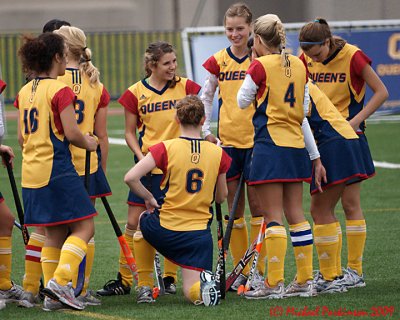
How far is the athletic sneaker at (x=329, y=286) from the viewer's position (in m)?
6.59

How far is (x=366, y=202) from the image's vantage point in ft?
35.0

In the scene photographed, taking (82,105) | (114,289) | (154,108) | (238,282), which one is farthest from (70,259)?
(238,282)

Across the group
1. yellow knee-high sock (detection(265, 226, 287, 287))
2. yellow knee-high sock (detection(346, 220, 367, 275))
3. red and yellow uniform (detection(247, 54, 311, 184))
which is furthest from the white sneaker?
yellow knee-high sock (detection(346, 220, 367, 275))

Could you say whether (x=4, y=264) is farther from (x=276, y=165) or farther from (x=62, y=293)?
(x=276, y=165)

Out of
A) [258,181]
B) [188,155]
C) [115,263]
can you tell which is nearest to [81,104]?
[188,155]

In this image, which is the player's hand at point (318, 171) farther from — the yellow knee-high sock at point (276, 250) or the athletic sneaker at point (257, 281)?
the athletic sneaker at point (257, 281)

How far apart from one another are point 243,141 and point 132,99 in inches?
33.8

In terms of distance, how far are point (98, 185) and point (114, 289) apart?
2.54ft

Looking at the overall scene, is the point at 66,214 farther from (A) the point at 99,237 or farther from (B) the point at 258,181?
(A) the point at 99,237

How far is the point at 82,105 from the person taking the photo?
21.5ft

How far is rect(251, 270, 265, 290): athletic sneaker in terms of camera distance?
673cm

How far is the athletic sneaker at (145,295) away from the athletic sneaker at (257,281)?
2.36ft

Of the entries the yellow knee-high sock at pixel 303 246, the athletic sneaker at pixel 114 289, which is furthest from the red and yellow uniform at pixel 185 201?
the athletic sneaker at pixel 114 289

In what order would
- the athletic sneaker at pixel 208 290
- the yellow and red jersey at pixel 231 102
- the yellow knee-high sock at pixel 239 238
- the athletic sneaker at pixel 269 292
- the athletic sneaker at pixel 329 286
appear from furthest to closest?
the yellow knee-high sock at pixel 239 238 < the yellow and red jersey at pixel 231 102 < the athletic sneaker at pixel 329 286 < the athletic sneaker at pixel 269 292 < the athletic sneaker at pixel 208 290
